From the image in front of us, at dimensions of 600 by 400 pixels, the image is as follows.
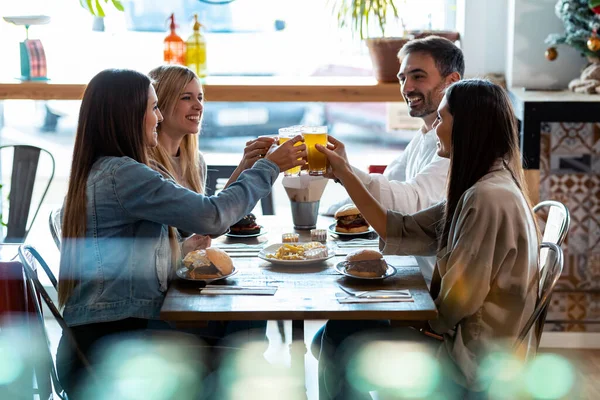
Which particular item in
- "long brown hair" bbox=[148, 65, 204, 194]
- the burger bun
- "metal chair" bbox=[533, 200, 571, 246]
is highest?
"long brown hair" bbox=[148, 65, 204, 194]

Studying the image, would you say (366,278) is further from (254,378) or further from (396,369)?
(254,378)

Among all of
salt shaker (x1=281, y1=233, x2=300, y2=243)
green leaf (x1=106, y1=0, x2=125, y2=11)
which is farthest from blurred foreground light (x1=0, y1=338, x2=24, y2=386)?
green leaf (x1=106, y1=0, x2=125, y2=11)

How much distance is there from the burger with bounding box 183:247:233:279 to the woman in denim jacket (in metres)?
Result: 0.07

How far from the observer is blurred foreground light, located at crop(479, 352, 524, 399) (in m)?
1.86

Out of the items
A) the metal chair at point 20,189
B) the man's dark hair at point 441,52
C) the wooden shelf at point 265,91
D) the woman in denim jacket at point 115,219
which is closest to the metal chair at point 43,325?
the woman in denim jacket at point 115,219

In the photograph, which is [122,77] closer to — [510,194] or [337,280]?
[337,280]

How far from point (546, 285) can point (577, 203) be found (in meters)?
1.50

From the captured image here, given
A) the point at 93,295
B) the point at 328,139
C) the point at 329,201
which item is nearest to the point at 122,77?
the point at 93,295

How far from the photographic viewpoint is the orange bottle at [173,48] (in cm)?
353

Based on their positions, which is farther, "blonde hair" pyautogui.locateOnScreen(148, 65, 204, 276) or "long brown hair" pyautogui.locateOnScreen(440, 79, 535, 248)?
"blonde hair" pyautogui.locateOnScreen(148, 65, 204, 276)

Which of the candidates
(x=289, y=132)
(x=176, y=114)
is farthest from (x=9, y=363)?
(x=289, y=132)

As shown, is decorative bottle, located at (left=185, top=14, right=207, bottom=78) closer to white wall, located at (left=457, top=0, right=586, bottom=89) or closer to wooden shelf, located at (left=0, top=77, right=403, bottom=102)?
wooden shelf, located at (left=0, top=77, right=403, bottom=102)

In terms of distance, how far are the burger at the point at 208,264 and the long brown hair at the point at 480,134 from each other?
0.59m

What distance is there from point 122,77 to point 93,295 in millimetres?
520
